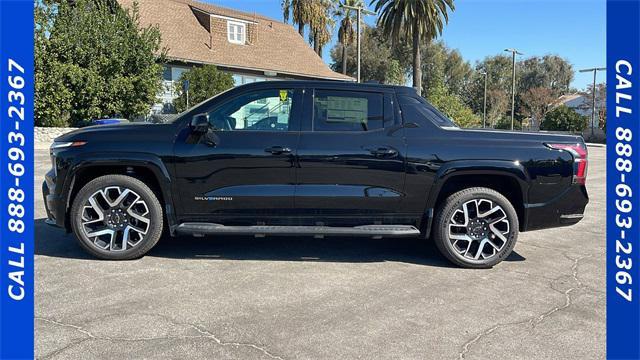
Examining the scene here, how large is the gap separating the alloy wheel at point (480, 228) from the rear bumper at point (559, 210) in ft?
0.87

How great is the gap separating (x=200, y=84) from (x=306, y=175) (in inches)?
786

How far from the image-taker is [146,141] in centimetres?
446

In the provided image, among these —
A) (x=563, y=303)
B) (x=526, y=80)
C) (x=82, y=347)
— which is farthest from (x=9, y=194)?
(x=526, y=80)

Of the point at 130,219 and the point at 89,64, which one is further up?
the point at 89,64

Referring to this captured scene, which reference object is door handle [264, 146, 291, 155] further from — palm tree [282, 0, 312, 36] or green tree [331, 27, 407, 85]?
green tree [331, 27, 407, 85]

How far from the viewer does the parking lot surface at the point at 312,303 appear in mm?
2994

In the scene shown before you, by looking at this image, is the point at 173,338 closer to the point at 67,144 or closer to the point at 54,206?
the point at 54,206

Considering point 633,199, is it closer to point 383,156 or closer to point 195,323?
point 383,156

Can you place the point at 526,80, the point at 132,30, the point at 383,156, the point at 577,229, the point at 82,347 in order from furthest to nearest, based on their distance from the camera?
the point at 526,80 < the point at 132,30 < the point at 577,229 < the point at 383,156 < the point at 82,347

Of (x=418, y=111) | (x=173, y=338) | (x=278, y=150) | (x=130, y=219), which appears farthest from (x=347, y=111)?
(x=173, y=338)

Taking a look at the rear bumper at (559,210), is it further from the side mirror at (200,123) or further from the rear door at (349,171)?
the side mirror at (200,123)

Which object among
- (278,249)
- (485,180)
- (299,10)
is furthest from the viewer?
(299,10)

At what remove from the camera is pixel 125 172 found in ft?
15.2

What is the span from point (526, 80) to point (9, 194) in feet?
235
